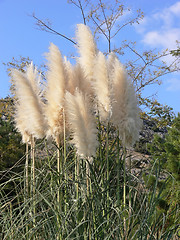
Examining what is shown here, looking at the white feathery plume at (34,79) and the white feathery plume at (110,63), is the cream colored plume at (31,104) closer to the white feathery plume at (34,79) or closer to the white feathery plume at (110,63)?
the white feathery plume at (34,79)

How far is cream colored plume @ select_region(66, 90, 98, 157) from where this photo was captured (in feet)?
7.91

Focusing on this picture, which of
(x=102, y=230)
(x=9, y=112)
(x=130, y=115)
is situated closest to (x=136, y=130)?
(x=130, y=115)

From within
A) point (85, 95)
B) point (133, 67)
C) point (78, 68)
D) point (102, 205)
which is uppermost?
point (133, 67)

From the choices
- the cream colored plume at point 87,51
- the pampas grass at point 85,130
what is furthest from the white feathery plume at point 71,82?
the cream colored plume at point 87,51

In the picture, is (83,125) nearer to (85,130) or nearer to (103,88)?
(85,130)

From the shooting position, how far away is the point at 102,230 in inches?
96.6

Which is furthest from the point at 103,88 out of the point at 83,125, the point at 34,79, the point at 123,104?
the point at 34,79

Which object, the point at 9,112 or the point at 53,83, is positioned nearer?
the point at 53,83

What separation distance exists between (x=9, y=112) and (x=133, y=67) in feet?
11.9

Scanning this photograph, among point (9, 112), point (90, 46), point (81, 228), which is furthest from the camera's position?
point (9, 112)

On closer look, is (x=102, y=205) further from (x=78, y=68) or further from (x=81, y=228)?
(x=78, y=68)

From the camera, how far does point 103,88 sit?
2.55 meters

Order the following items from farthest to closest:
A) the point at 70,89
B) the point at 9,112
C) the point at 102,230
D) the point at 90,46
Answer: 1. the point at 9,112
2. the point at 90,46
3. the point at 70,89
4. the point at 102,230

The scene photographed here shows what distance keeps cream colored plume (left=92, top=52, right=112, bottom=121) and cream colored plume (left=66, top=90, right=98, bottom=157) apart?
148 mm
